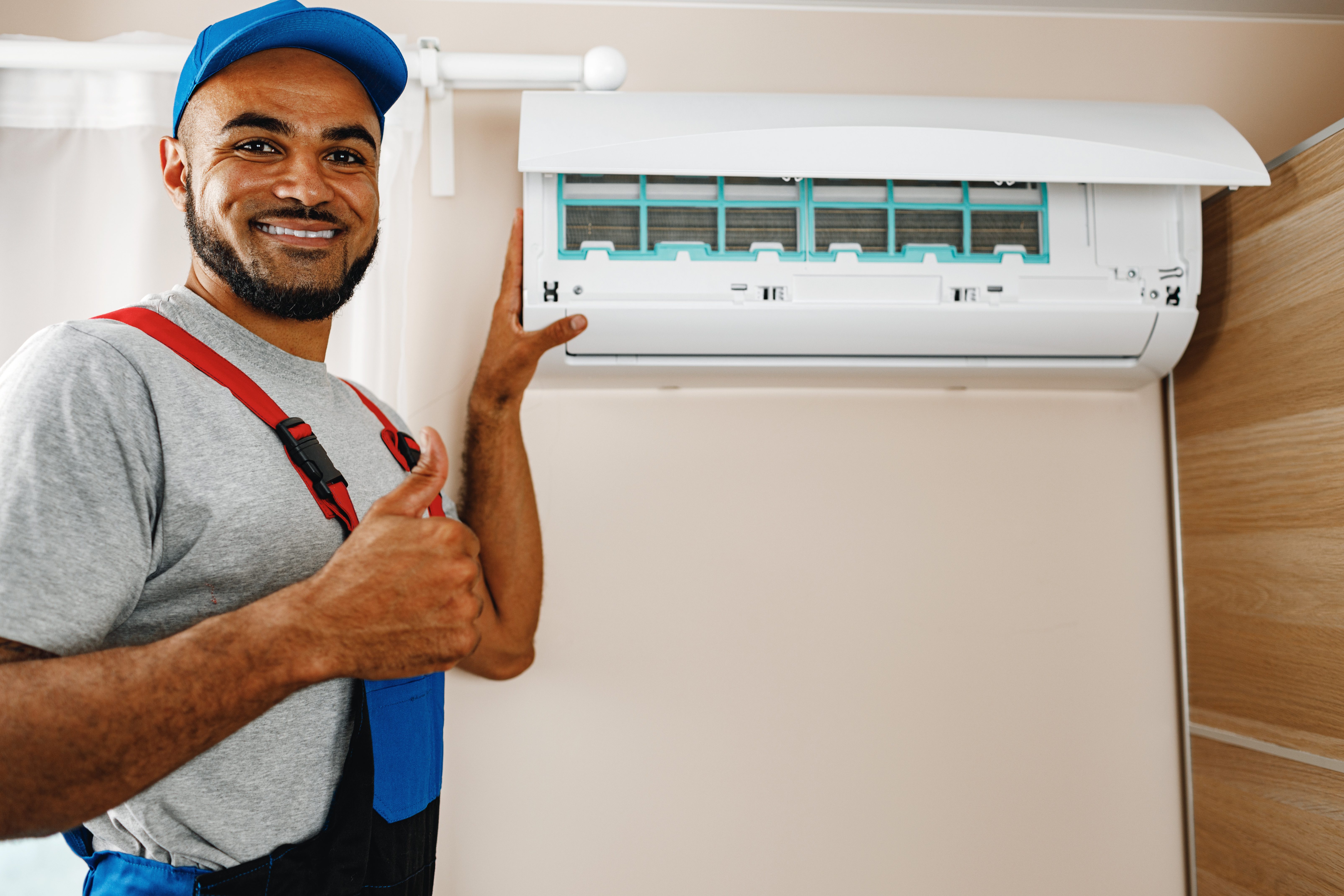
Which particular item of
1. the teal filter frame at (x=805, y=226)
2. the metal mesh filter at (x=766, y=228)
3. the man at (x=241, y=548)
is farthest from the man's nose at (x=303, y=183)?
the metal mesh filter at (x=766, y=228)

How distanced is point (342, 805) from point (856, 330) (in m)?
0.90

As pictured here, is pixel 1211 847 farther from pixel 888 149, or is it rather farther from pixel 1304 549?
pixel 888 149

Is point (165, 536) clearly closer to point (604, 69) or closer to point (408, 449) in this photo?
point (408, 449)

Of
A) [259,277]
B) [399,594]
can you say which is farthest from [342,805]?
[259,277]

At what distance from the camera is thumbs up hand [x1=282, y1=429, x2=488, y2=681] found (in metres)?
0.65

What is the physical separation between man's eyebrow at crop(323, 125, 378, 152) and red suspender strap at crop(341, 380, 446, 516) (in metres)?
0.31

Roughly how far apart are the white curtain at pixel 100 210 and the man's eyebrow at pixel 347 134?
0.84 ft

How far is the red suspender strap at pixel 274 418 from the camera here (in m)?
0.79

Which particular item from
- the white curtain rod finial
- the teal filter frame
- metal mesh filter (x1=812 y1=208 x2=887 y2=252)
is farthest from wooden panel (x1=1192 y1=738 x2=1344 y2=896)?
the white curtain rod finial

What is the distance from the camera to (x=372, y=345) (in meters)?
1.20

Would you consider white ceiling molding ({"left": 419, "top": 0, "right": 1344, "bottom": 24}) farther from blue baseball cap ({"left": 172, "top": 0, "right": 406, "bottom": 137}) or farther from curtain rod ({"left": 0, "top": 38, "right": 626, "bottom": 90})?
blue baseball cap ({"left": 172, "top": 0, "right": 406, "bottom": 137})

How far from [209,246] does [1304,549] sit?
57.4 inches

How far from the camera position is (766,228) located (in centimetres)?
117

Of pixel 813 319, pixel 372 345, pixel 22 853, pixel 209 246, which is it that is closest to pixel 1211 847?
pixel 813 319
